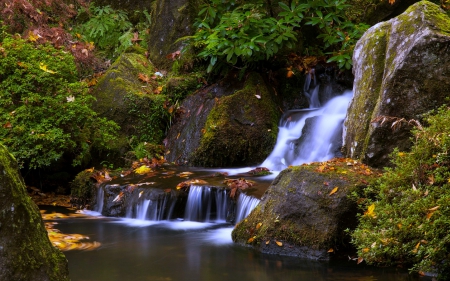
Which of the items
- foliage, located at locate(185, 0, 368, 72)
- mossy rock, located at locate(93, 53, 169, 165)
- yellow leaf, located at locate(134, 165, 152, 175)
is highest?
foliage, located at locate(185, 0, 368, 72)

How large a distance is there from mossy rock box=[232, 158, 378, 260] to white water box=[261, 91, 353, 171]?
2.30 metres

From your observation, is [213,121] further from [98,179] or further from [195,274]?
[195,274]

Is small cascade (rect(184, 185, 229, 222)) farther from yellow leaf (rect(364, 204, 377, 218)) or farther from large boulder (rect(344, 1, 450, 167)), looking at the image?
yellow leaf (rect(364, 204, 377, 218))

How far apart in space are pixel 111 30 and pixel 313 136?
276 inches

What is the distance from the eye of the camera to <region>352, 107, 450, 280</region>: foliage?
4.12 metres

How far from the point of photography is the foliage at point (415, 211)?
13.5ft

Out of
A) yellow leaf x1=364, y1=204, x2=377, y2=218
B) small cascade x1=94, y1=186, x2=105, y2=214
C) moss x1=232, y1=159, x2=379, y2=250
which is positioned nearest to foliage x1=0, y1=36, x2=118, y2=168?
small cascade x1=94, y1=186, x2=105, y2=214

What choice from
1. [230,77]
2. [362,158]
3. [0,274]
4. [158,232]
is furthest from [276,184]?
[230,77]

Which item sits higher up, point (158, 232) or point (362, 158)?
point (362, 158)

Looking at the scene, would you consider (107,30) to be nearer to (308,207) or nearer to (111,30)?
(111,30)

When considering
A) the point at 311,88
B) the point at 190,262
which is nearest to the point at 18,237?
the point at 190,262

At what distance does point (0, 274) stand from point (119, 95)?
7.45 m

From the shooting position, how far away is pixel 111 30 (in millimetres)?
13367

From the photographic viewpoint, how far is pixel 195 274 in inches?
189
